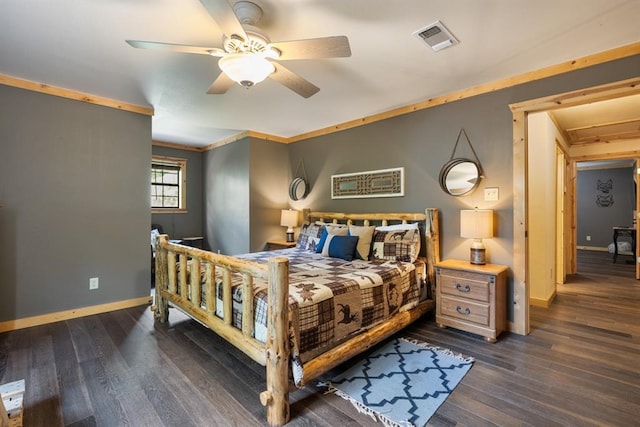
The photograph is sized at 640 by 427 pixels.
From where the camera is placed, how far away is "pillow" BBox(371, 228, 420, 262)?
3.18 metres

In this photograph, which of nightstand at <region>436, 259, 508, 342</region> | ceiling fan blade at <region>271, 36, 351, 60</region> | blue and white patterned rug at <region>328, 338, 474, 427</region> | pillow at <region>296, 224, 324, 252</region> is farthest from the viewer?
pillow at <region>296, 224, 324, 252</region>

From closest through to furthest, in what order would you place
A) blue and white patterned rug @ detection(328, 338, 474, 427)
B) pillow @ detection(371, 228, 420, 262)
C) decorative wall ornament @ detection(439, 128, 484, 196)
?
blue and white patterned rug @ detection(328, 338, 474, 427)
decorative wall ornament @ detection(439, 128, 484, 196)
pillow @ detection(371, 228, 420, 262)

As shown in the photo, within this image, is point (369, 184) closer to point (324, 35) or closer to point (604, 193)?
point (324, 35)

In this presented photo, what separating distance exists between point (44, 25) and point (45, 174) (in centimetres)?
171

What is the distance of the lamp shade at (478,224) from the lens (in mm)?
2795

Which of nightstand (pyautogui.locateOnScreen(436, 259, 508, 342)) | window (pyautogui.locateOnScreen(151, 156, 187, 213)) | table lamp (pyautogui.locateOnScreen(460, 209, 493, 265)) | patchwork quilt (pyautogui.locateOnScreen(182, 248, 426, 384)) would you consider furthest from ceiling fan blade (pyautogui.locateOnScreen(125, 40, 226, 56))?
window (pyautogui.locateOnScreen(151, 156, 187, 213))

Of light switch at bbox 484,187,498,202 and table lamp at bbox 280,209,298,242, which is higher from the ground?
light switch at bbox 484,187,498,202

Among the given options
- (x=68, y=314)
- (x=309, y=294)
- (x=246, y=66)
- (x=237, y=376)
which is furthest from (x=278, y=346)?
(x=68, y=314)

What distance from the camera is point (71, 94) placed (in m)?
3.22

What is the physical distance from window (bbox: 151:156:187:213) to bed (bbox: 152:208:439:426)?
9.54 feet

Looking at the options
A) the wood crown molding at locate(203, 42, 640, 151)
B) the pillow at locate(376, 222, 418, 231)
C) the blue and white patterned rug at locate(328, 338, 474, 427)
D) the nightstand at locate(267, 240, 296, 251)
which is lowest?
the blue and white patterned rug at locate(328, 338, 474, 427)

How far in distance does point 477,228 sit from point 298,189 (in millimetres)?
3005

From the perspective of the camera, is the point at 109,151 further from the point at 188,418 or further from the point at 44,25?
the point at 188,418

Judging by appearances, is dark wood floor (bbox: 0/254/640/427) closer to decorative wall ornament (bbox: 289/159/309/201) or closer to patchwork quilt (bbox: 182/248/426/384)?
patchwork quilt (bbox: 182/248/426/384)
